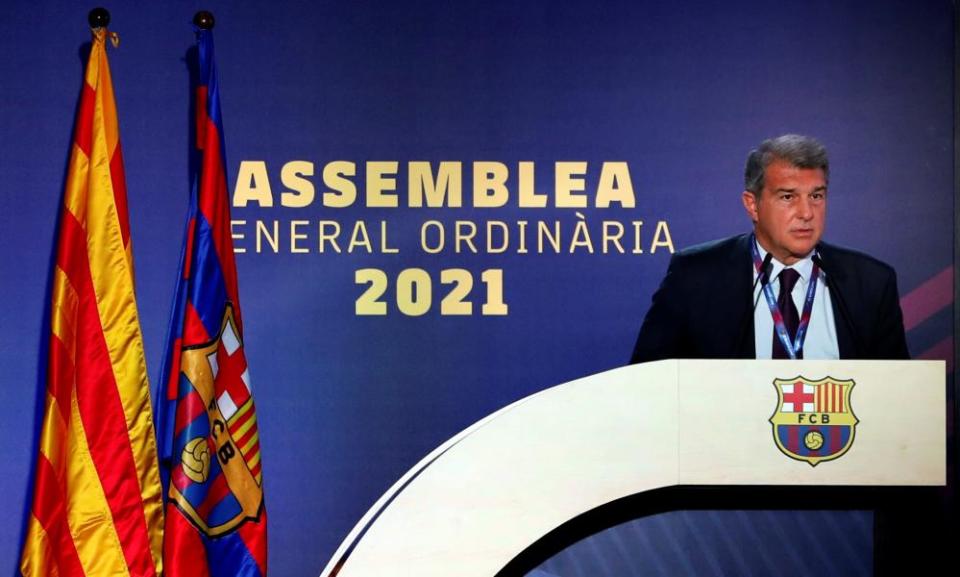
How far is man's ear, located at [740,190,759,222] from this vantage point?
9.85 feet

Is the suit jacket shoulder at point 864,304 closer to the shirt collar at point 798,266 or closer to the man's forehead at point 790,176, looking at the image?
the shirt collar at point 798,266

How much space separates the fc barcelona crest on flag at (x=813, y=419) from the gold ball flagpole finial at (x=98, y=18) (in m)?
2.10

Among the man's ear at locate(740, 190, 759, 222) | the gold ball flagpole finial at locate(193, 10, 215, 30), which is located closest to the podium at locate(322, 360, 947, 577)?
the man's ear at locate(740, 190, 759, 222)

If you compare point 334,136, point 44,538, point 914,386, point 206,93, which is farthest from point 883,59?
point 44,538

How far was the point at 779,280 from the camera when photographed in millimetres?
2994

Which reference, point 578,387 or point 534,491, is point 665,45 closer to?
point 578,387

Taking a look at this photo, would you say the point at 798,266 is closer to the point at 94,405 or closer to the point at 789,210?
the point at 789,210

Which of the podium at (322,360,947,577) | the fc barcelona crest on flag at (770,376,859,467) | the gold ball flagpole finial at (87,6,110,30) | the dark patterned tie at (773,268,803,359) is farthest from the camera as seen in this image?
the dark patterned tie at (773,268,803,359)

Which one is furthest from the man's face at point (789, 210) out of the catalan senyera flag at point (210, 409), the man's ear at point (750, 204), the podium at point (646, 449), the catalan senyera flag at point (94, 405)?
the catalan senyera flag at point (94, 405)

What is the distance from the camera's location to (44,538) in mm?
2656

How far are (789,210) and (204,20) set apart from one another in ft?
5.96

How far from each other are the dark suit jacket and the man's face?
0.20ft

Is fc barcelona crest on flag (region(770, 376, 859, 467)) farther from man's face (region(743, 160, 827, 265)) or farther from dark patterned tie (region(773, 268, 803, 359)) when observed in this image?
man's face (region(743, 160, 827, 265))

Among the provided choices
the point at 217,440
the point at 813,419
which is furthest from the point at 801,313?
the point at 217,440
